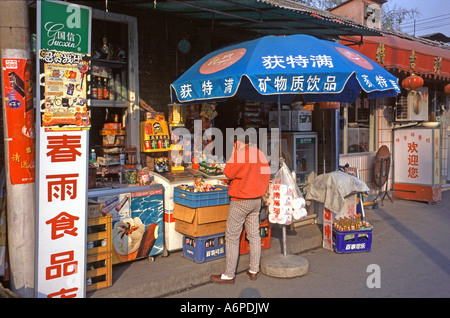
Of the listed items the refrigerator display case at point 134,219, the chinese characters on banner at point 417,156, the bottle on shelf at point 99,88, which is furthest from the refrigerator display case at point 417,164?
the bottle on shelf at point 99,88

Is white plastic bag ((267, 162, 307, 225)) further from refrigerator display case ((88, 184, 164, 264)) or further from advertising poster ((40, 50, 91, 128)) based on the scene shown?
advertising poster ((40, 50, 91, 128))

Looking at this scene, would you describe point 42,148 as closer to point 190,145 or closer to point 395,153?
point 190,145

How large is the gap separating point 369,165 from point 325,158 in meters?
3.22

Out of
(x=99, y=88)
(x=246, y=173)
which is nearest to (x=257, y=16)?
(x=99, y=88)

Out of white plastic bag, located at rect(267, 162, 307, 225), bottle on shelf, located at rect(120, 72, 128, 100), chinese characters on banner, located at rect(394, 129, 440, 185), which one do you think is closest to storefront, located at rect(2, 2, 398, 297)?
bottle on shelf, located at rect(120, 72, 128, 100)

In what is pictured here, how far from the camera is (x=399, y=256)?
6453 millimetres

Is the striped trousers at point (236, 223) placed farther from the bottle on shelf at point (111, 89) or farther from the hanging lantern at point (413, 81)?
the hanging lantern at point (413, 81)

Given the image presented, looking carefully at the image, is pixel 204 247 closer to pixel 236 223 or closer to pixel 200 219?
pixel 200 219

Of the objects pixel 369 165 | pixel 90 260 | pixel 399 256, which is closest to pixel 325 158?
pixel 399 256

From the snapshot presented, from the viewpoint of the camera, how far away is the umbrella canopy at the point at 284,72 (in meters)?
4.77

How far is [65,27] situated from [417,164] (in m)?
9.45

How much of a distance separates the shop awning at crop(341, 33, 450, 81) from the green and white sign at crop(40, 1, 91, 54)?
6.48 meters

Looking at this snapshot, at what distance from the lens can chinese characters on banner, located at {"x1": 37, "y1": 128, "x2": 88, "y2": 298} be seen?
13.1 feet

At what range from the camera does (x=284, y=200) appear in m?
5.62
